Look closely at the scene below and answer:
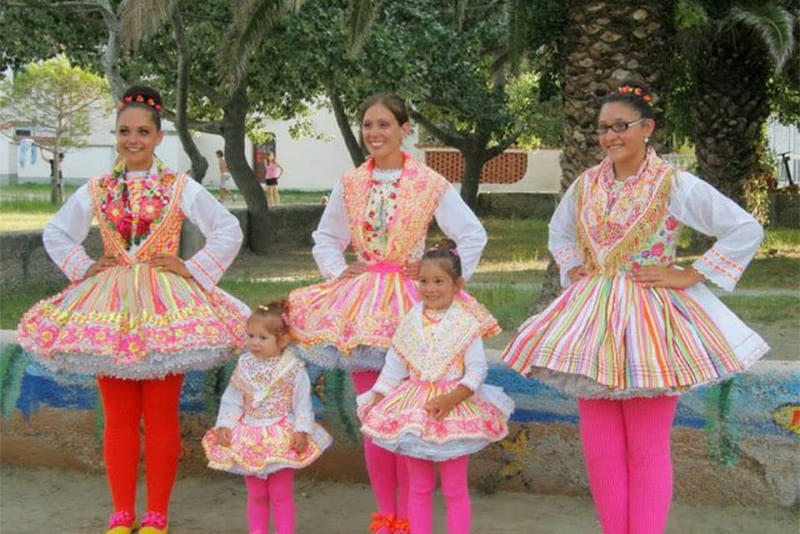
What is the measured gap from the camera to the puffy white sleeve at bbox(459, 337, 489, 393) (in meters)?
4.61

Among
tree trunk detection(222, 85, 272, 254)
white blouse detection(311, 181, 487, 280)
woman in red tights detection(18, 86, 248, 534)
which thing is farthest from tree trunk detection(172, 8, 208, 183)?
white blouse detection(311, 181, 487, 280)

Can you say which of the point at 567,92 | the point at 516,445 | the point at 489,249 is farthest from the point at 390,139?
the point at 489,249

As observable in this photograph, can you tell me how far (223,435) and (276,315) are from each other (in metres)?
0.55

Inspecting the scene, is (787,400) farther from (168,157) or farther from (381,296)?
(168,157)

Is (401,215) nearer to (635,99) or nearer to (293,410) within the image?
(293,410)

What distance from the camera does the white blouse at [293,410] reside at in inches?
194

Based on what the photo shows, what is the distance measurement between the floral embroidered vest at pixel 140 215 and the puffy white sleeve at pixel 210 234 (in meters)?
0.05

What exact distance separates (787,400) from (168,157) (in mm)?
35333

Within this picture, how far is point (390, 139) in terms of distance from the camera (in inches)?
195

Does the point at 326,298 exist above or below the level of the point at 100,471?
above

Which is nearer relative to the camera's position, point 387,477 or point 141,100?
point 387,477

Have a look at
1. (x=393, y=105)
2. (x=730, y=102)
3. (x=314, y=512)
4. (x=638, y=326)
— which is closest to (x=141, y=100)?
(x=393, y=105)

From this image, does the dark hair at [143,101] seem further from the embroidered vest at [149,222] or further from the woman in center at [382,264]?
the woman in center at [382,264]

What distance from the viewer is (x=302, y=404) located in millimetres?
4953
